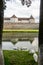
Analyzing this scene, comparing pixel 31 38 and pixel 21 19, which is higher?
pixel 21 19

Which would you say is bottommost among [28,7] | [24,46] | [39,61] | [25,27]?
[39,61]

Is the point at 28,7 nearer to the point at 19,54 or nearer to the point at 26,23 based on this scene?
the point at 26,23

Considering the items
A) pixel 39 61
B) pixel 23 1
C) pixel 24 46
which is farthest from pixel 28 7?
pixel 39 61

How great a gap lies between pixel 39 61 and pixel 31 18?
1.63 ft

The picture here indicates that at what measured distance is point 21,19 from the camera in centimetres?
208

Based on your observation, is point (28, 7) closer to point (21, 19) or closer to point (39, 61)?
point (21, 19)

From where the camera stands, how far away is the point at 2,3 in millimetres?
2023

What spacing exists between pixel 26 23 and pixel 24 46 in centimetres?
26

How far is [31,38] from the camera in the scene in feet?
6.85

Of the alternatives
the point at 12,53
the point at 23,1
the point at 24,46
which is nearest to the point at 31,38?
the point at 24,46

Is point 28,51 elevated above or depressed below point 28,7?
below

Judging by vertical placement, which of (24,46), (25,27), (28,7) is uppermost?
(28,7)

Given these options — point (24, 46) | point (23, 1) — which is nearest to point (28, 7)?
point (23, 1)

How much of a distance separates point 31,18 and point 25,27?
123mm
